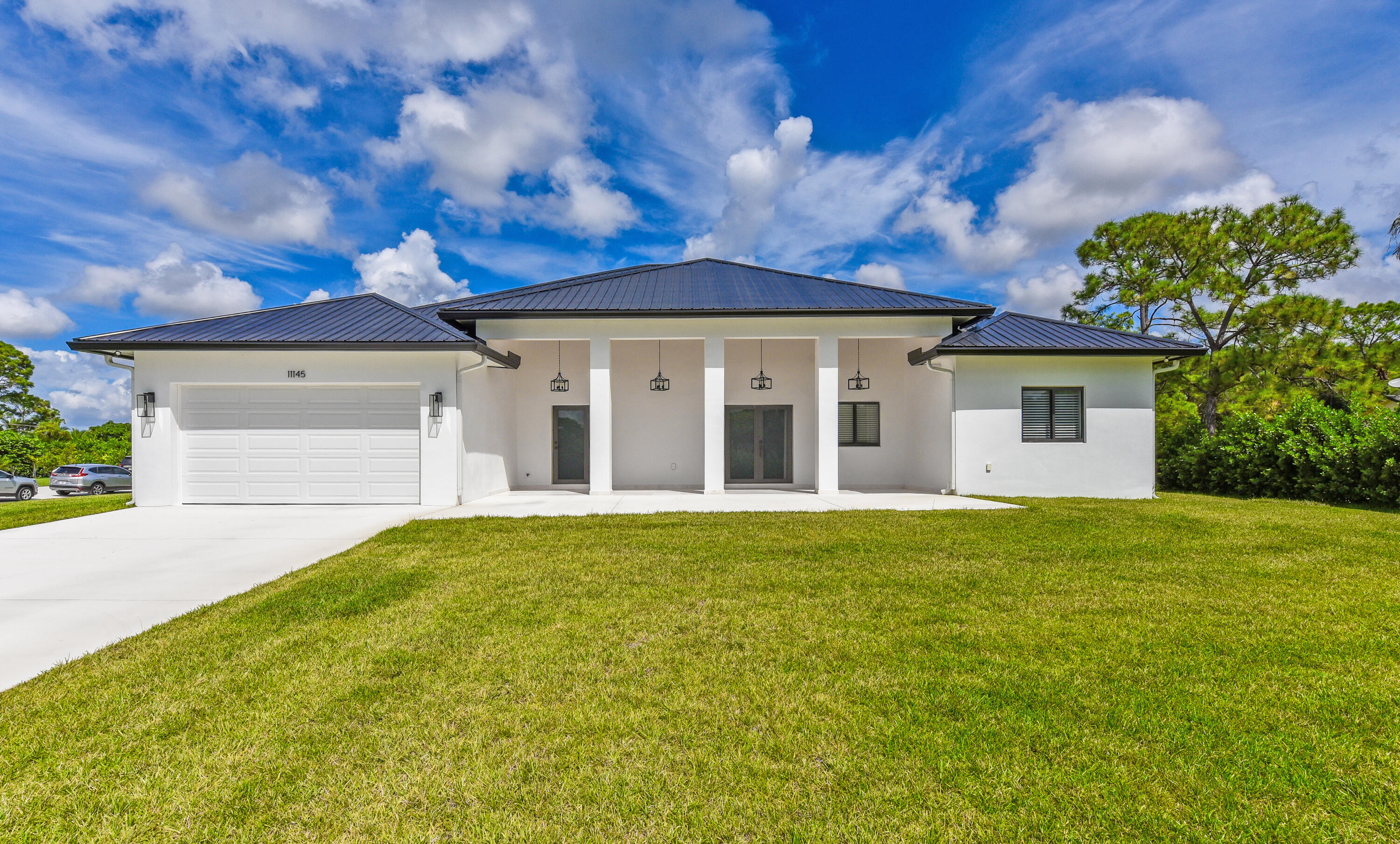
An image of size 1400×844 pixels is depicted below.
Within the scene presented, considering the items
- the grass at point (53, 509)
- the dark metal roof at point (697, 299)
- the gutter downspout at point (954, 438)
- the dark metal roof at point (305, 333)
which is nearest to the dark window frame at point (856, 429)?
the gutter downspout at point (954, 438)

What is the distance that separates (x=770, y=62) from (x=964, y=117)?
17.4 ft

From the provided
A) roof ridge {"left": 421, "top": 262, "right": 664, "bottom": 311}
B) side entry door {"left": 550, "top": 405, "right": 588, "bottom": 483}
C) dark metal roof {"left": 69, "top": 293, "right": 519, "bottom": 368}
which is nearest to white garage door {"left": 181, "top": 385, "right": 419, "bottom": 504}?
dark metal roof {"left": 69, "top": 293, "right": 519, "bottom": 368}

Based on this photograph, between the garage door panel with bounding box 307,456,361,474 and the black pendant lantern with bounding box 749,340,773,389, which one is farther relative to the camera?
the black pendant lantern with bounding box 749,340,773,389

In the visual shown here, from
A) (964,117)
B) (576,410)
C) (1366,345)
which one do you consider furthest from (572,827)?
(1366,345)

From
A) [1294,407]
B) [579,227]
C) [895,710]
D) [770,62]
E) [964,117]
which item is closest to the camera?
[895,710]

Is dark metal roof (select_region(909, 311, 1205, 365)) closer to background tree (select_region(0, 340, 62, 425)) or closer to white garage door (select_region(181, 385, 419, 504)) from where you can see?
white garage door (select_region(181, 385, 419, 504))

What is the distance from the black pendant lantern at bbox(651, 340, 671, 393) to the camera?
12828 mm

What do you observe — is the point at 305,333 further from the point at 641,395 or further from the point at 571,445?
the point at 641,395

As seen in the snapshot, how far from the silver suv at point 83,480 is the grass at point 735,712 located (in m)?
21.9

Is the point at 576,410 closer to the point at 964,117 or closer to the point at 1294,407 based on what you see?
the point at 964,117

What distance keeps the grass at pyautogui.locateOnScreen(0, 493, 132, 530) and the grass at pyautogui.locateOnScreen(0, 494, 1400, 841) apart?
7.61m

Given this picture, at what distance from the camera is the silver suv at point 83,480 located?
18656 millimetres

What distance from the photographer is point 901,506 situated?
9.81 meters

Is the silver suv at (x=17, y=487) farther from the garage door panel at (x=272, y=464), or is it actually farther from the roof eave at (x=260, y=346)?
the garage door panel at (x=272, y=464)
